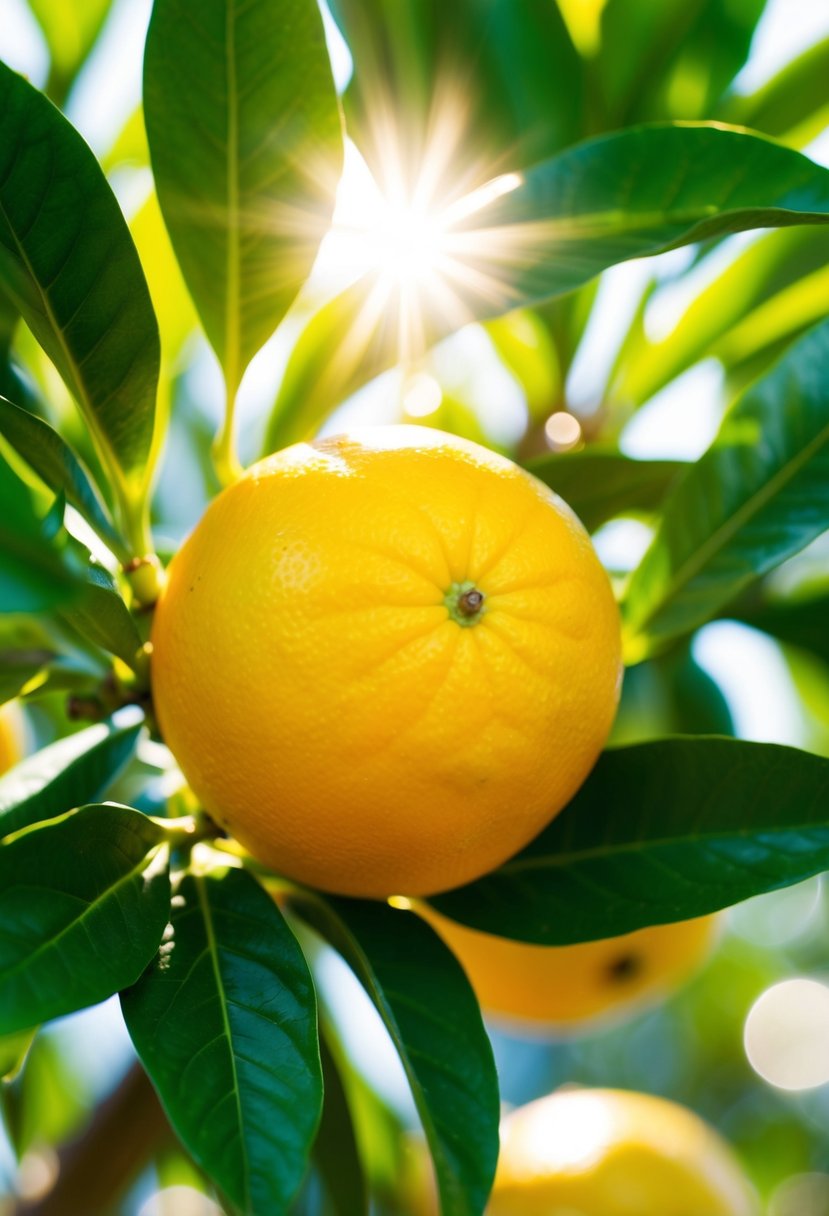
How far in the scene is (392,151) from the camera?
4.20 ft

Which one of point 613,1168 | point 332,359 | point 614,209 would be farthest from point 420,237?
point 613,1168

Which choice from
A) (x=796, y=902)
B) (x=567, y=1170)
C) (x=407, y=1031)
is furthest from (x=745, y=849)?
(x=796, y=902)

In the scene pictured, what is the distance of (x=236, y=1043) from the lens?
722 millimetres

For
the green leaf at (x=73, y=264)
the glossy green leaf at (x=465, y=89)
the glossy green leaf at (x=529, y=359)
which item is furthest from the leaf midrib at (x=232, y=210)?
the glossy green leaf at (x=529, y=359)

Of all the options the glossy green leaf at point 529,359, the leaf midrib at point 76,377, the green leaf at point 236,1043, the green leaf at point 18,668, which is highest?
the glossy green leaf at point 529,359

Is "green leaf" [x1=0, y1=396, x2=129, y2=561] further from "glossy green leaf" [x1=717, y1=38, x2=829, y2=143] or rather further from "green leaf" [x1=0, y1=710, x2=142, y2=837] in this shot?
"glossy green leaf" [x1=717, y1=38, x2=829, y2=143]

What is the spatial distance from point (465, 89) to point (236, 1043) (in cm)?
106

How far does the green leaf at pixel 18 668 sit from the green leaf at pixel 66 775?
101mm

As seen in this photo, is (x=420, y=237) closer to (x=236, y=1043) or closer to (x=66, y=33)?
(x=66, y=33)

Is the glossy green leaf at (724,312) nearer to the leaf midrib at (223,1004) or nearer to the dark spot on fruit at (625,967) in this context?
the dark spot on fruit at (625,967)

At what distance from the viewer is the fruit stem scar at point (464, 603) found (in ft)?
2.55

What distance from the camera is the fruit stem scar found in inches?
30.5

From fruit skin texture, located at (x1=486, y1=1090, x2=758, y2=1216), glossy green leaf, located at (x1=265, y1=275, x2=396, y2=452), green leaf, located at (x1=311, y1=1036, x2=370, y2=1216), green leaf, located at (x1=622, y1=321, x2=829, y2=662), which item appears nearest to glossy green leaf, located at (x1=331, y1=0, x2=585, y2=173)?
glossy green leaf, located at (x1=265, y1=275, x2=396, y2=452)

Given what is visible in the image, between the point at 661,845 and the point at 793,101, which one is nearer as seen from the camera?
the point at 661,845
